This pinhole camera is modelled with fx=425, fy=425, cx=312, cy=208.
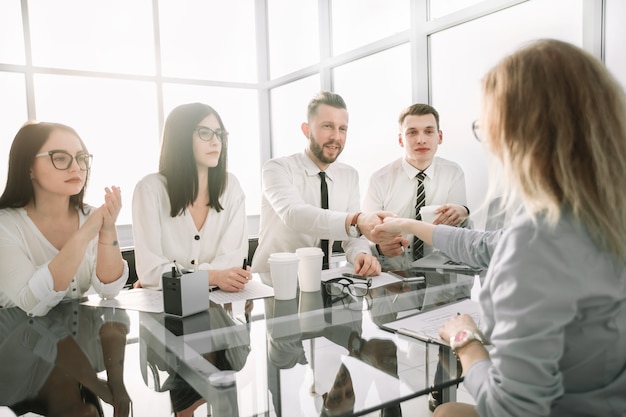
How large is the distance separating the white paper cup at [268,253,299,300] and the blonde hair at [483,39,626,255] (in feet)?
2.82

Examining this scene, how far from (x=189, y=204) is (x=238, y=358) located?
1216 millimetres

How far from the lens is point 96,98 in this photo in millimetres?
4574

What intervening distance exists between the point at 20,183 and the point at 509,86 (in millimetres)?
1705

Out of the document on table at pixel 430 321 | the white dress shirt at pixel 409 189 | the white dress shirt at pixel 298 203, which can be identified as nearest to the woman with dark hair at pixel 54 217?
the white dress shirt at pixel 298 203

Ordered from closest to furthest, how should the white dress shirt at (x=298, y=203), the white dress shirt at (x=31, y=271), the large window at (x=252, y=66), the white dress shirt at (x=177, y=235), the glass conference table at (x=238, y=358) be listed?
the glass conference table at (x=238, y=358) → the white dress shirt at (x=31, y=271) → the white dress shirt at (x=177, y=235) → the white dress shirt at (x=298, y=203) → the large window at (x=252, y=66)

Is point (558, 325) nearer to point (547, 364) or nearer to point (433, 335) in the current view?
point (547, 364)

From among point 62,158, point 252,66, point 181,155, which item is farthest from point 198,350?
point 252,66

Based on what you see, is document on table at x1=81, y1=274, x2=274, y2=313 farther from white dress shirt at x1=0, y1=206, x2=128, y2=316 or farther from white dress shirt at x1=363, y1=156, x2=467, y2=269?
white dress shirt at x1=363, y1=156, x2=467, y2=269

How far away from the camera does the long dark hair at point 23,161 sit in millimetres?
1599

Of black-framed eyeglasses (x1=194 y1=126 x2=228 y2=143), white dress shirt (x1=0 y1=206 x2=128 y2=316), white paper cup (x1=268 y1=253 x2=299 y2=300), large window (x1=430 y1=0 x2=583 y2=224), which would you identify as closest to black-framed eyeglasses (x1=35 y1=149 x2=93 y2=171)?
white dress shirt (x1=0 y1=206 x2=128 y2=316)

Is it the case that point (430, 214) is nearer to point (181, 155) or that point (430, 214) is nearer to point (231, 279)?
point (231, 279)

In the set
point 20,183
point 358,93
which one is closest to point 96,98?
point 358,93

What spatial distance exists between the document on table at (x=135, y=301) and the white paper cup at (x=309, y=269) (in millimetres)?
501

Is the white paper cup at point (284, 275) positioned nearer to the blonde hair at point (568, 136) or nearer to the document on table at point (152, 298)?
the document on table at point (152, 298)
